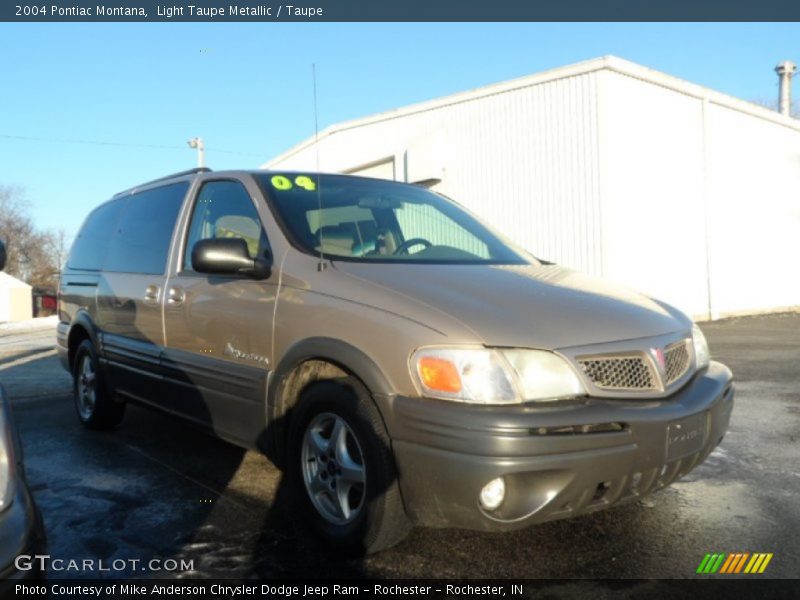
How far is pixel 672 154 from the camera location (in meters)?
15.1

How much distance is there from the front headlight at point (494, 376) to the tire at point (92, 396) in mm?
3424

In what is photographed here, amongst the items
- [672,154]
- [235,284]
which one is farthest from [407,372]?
[672,154]

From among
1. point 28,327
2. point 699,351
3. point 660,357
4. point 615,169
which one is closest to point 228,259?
point 660,357

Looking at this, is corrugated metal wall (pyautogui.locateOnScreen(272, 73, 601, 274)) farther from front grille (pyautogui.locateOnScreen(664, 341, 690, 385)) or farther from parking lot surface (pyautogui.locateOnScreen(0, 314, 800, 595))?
front grille (pyautogui.locateOnScreen(664, 341, 690, 385))

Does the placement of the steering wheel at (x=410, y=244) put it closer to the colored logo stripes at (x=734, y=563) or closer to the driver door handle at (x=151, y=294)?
the driver door handle at (x=151, y=294)

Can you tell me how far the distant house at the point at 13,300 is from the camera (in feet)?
87.9

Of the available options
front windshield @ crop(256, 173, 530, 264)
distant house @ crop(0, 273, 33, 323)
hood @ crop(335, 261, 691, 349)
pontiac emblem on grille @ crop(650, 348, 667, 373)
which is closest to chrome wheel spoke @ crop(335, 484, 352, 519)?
hood @ crop(335, 261, 691, 349)

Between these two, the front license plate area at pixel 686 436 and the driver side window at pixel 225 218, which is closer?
the front license plate area at pixel 686 436

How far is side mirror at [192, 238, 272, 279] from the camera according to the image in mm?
3201

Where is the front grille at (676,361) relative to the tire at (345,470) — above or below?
above

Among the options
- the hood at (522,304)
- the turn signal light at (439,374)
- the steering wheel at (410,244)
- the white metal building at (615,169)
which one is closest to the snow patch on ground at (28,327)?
the white metal building at (615,169)

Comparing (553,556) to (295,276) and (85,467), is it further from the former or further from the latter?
(85,467)

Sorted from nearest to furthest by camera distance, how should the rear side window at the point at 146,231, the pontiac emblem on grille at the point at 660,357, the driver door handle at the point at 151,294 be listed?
1. the pontiac emblem on grille at the point at 660,357
2. the driver door handle at the point at 151,294
3. the rear side window at the point at 146,231

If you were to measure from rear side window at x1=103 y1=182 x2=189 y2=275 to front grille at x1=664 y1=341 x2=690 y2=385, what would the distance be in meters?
3.08
